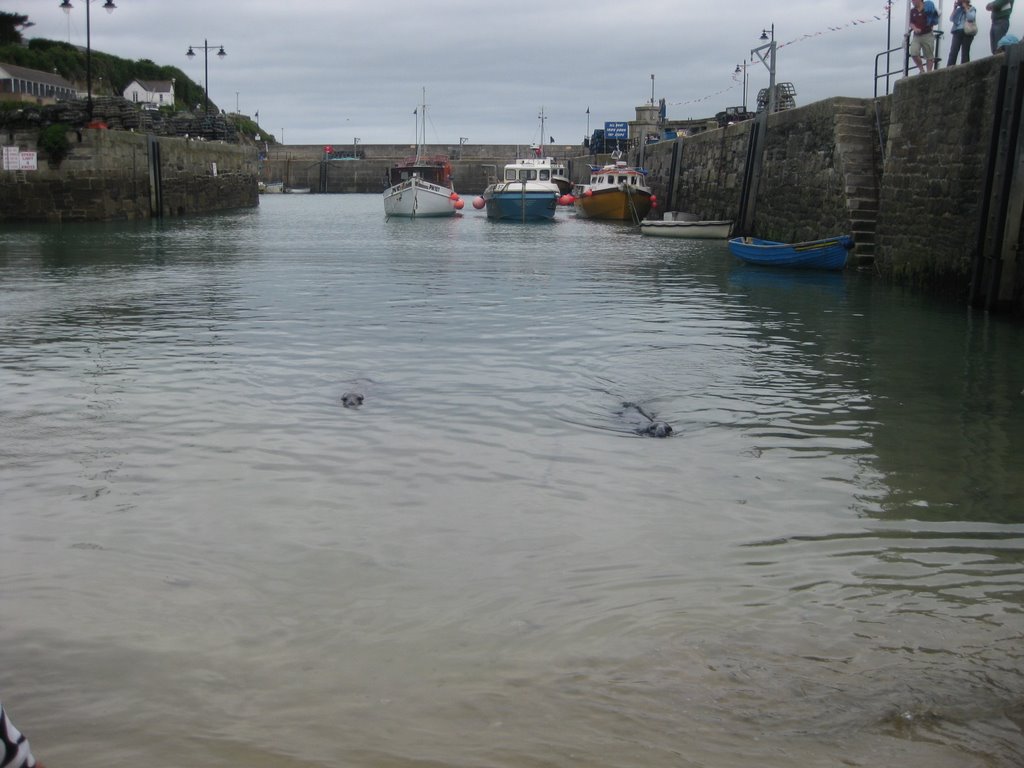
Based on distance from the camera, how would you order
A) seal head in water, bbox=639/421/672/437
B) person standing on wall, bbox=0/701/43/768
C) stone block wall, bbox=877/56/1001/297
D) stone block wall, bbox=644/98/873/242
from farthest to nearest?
1. stone block wall, bbox=644/98/873/242
2. stone block wall, bbox=877/56/1001/297
3. seal head in water, bbox=639/421/672/437
4. person standing on wall, bbox=0/701/43/768

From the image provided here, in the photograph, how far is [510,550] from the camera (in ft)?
19.7

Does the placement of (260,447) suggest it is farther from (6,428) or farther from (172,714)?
(172,714)

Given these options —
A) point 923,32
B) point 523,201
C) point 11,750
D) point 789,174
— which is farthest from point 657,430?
point 523,201

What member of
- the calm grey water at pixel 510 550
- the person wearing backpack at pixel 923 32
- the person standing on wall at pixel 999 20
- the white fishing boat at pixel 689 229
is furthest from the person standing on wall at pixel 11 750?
the white fishing boat at pixel 689 229

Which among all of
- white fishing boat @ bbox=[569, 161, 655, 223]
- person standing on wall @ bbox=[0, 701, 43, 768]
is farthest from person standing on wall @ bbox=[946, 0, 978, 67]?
white fishing boat @ bbox=[569, 161, 655, 223]

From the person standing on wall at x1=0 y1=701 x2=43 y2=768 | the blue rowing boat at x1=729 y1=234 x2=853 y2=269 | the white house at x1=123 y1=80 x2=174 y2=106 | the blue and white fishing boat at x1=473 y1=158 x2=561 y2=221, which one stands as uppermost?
the white house at x1=123 y1=80 x2=174 y2=106

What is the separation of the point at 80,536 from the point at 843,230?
1895 cm

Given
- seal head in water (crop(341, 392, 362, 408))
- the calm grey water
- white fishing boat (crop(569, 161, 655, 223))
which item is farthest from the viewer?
white fishing boat (crop(569, 161, 655, 223))

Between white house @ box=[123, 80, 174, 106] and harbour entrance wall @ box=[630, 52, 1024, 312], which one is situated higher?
white house @ box=[123, 80, 174, 106]

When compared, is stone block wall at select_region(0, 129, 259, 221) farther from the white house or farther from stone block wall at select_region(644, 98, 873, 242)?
the white house

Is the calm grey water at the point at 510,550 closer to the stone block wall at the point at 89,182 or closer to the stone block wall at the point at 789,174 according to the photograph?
the stone block wall at the point at 789,174

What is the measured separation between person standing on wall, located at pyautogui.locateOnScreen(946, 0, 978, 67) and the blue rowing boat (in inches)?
156

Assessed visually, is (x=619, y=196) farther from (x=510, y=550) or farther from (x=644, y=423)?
(x=510, y=550)

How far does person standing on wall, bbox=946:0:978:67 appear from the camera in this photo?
17.3 m
